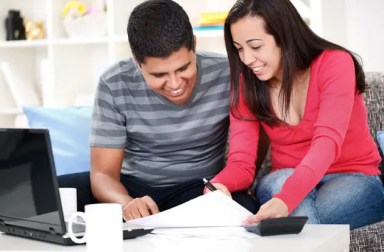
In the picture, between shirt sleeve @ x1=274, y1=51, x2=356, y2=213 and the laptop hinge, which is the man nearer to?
shirt sleeve @ x1=274, y1=51, x2=356, y2=213

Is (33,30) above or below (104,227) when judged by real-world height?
below

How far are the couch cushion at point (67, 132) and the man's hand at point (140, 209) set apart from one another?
0.82 metres

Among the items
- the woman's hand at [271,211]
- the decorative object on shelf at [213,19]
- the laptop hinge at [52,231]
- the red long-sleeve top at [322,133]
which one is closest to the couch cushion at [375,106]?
the red long-sleeve top at [322,133]

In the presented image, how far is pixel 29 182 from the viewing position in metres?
1.59

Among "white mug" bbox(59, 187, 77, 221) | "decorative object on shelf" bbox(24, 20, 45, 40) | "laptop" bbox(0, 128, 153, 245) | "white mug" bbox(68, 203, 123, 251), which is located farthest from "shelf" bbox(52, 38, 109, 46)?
"white mug" bbox(68, 203, 123, 251)

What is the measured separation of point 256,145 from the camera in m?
2.28

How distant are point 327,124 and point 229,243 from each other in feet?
1.99

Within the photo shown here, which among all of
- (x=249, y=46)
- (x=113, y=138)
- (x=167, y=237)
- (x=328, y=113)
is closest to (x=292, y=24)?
(x=249, y=46)

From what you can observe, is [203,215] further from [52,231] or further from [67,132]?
[67,132]

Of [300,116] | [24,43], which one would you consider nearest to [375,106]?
[300,116]

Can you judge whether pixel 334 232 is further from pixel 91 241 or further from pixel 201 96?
pixel 201 96

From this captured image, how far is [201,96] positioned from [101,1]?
74.7 inches

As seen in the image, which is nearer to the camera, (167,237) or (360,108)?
(167,237)

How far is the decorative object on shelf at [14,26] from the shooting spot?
4203 millimetres
